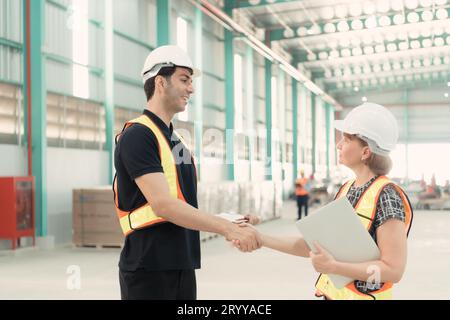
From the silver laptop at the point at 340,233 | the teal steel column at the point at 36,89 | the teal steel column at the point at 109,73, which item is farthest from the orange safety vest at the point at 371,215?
the teal steel column at the point at 109,73

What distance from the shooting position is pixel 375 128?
2217mm

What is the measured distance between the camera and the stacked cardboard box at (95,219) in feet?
35.1

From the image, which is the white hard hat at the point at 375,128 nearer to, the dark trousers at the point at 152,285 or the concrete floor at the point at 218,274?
the dark trousers at the point at 152,285

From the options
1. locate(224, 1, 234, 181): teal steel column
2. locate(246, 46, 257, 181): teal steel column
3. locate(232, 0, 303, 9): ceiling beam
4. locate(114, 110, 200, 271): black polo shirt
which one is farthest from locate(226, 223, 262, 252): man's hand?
locate(246, 46, 257, 181): teal steel column

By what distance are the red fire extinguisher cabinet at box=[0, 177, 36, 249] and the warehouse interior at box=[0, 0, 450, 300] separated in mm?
25

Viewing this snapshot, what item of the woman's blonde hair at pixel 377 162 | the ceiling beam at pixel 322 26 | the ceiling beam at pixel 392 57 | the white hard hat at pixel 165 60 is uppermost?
the ceiling beam at pixel 392 57

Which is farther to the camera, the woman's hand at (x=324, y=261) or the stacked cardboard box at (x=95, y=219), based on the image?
the stacked cardboard box at (x=95, y=219)

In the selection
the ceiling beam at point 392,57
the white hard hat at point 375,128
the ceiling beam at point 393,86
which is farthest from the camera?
the ceiling beam at point 393,86

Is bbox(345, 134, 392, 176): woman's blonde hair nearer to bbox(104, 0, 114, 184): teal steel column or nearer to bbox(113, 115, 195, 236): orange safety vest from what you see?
bbox(113, 115, 195, 236): orange safety vest

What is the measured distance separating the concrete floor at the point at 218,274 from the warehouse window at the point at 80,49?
155 inches

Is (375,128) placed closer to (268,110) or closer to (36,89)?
(36,89)

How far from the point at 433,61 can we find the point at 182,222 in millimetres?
32749

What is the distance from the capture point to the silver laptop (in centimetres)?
193

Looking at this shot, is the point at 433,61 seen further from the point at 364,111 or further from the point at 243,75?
A: the point at 364,111
